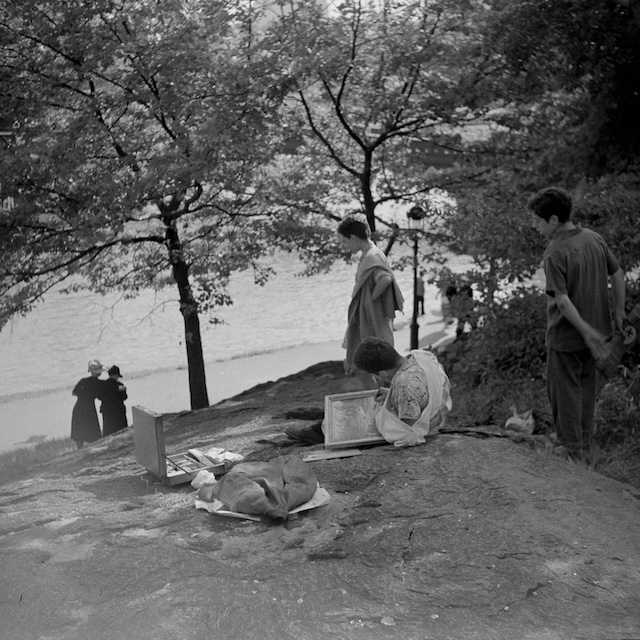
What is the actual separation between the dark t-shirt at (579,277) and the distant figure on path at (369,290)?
5.70 feet

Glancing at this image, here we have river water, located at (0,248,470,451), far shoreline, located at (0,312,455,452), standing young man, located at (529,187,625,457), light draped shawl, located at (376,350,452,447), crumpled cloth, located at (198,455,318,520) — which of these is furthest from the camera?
river water, located at (0,248,470,451)

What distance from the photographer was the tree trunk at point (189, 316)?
42.5ft

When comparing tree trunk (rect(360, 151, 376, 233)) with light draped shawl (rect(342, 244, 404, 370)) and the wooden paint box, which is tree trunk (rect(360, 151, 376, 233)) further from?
the wooden paint box

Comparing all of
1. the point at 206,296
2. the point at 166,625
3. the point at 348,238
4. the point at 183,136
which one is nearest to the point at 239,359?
the point at 206,296

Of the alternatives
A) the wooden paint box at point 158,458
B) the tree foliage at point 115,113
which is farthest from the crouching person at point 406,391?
the tree foliage at point 115,113

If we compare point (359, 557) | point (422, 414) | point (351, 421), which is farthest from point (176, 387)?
point (359, 557)

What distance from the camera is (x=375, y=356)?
18.7 ft

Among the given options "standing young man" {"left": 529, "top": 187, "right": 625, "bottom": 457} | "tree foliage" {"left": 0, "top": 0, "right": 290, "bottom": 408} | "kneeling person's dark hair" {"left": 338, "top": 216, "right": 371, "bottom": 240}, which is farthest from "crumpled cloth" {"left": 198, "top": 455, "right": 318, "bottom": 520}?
"tree foliage" {"left": 0, "top": 0, "right": 290, "bottom": 408}

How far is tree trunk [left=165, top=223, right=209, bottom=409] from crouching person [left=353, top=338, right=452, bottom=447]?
7.29 m

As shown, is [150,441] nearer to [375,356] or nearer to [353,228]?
[375,356]

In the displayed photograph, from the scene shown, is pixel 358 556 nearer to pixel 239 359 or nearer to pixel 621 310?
pixel 621 310

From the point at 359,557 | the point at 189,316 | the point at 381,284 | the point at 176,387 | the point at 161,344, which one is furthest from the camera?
the point at 161,344

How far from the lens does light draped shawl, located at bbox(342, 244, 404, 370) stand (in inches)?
286

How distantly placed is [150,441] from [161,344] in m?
19.4
